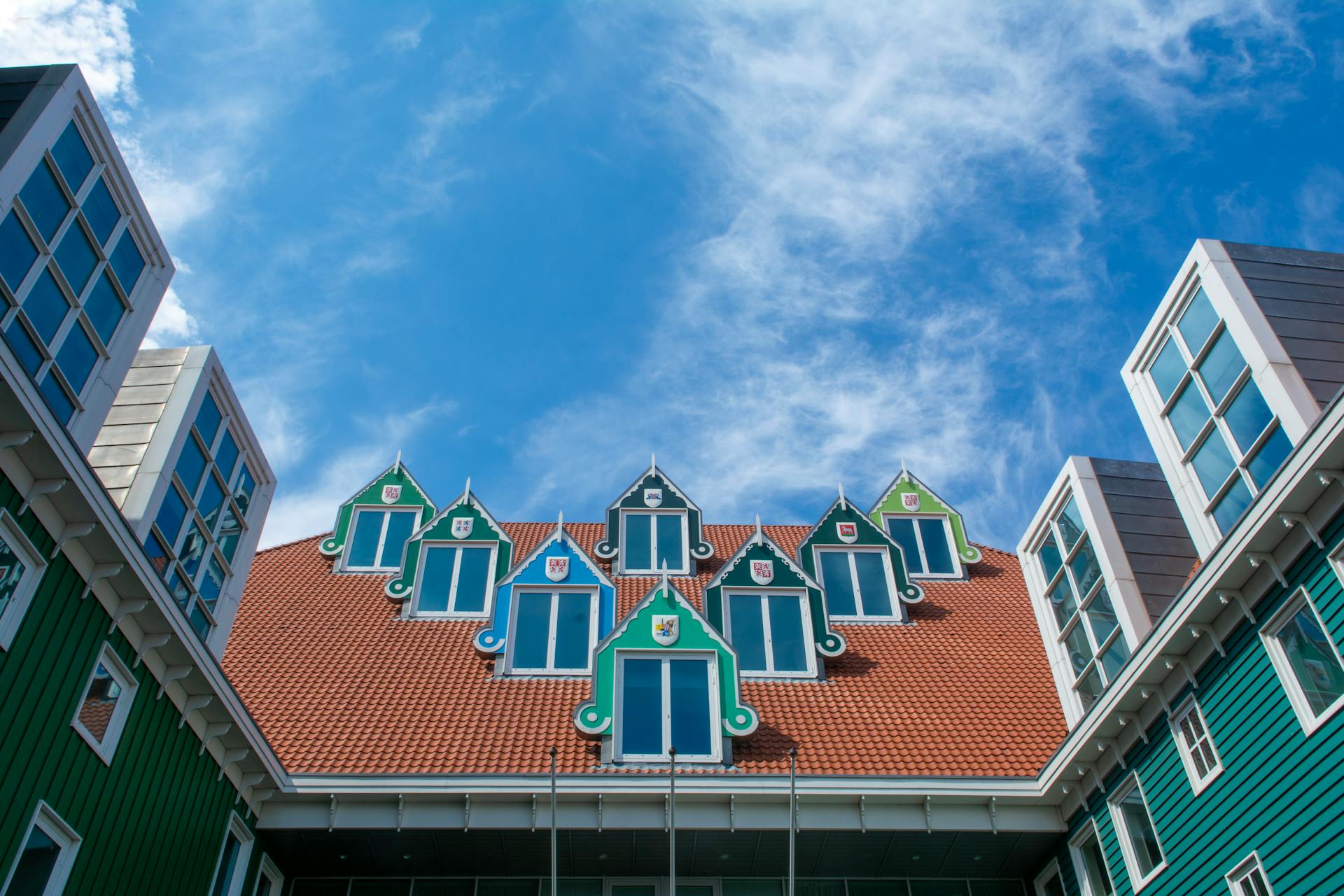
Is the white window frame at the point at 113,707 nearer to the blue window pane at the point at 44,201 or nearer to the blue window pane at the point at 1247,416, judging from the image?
the blue window pane at the point at 44,201

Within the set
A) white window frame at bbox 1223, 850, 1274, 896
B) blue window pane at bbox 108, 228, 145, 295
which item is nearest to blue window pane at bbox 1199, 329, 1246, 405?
white window frame at bbox 1223, 850, 1274, 896

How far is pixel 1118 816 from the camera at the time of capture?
15664 mm

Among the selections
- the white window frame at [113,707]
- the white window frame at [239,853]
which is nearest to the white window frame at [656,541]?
the white window frame at [239,853]

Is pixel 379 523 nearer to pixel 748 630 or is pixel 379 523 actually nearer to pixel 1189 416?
pixel 748 630

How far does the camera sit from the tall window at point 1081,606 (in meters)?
16.6

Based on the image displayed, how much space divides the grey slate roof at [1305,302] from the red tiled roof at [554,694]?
22.6 ft

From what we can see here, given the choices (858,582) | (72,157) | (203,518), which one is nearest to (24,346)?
(72,157)

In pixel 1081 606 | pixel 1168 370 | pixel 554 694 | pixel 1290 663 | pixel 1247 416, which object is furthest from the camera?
pixel 554 694

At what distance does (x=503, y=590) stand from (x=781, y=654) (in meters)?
5.03

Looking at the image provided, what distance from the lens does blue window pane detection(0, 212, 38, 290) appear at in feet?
39.9

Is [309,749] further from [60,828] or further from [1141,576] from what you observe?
[1141,576]

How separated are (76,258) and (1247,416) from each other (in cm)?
1371

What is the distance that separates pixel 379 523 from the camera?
25.9 meters

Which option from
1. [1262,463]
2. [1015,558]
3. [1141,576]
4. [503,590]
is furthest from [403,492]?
[1262,463]
